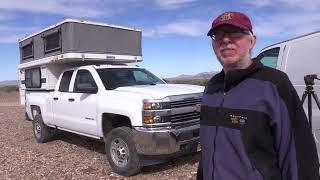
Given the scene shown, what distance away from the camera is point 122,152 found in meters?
7.04

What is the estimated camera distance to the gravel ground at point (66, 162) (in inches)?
286

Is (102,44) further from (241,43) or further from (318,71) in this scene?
(241,43)

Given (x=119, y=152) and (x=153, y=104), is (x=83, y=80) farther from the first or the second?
(x=153, y=104)

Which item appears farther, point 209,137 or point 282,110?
point 209,137

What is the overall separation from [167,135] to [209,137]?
4147 millimetres

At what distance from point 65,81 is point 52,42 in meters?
1.36

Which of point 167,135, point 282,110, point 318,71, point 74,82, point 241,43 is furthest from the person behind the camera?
point 74,82

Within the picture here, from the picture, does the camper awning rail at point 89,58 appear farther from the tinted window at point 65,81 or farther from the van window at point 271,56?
the van window at point 271,56

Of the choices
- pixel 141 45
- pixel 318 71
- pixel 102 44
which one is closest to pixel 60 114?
pixel 102 44

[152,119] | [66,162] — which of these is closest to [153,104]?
[152,119]

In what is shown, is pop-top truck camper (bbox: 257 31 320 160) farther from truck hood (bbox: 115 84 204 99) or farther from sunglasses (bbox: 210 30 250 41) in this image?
sunglasses (bbox: 210 30 250 41)

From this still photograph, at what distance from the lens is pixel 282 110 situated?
2.21m

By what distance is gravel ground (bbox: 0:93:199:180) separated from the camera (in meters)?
7.26

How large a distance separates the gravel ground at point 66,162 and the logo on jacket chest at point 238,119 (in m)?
4.60
